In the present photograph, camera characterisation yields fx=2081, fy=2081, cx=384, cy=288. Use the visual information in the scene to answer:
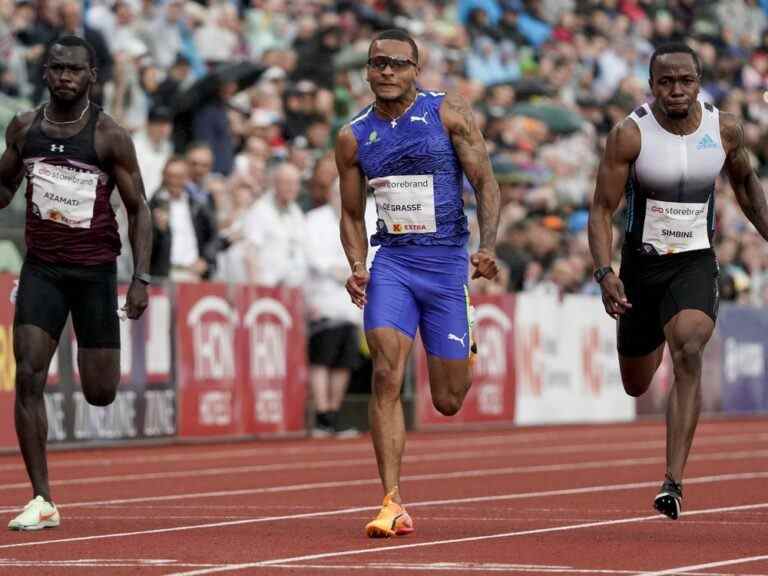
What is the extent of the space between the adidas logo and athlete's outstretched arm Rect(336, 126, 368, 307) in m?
1.81

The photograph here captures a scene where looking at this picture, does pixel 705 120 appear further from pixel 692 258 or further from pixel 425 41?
pixel 425 41

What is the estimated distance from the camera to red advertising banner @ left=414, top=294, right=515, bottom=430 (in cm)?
2309

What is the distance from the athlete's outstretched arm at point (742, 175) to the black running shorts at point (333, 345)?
9901mm

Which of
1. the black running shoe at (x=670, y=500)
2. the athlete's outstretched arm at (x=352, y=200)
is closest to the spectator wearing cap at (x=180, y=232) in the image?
the athlete's outstretched arm at (x=352, y=200)

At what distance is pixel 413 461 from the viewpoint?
1748 centimetres

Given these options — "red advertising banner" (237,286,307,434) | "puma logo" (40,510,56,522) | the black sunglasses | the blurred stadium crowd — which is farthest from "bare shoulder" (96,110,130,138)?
"red advertising banner" (237,286,307,434)

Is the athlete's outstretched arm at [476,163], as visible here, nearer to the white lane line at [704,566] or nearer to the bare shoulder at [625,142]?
the bare shoulder at [625,142]

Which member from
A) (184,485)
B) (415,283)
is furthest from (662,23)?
(415,283)

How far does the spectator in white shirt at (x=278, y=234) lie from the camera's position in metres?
20.0

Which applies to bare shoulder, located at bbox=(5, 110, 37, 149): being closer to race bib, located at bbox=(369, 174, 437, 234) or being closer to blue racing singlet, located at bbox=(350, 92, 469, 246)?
blue racing singlet, located at bbox=(350, 92, 469, 246)

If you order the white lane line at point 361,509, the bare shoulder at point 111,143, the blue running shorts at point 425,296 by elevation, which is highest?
the bare shoulder at point 111,143

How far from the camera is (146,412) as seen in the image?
19.3 metres

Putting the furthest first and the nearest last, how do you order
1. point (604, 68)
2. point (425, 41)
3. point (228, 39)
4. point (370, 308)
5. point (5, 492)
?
point (604, 68)
point (425, 41)
point (228, 39)
point (5, 492)
point (370, 308)

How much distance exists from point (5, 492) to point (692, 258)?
4940mm
